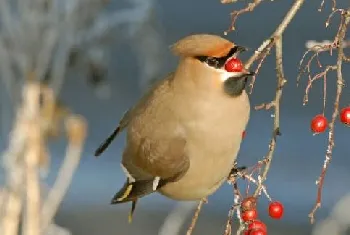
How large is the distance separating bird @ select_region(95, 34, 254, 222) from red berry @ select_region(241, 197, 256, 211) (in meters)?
0.16

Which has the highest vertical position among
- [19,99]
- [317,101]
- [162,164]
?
[162,164]

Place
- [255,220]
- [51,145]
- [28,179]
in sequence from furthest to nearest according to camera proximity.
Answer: [51,145] → [28,179] → [255,220]

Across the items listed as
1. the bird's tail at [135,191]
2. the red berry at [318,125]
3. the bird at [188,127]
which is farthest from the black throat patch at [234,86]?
the bird's tail at [135,191]

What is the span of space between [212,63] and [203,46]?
0.13 ft

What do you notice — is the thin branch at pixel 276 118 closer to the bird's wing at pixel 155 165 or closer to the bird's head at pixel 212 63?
the bird's head at pixel 212 63

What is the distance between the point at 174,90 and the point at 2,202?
173 centimetres

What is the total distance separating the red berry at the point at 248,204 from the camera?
127cm

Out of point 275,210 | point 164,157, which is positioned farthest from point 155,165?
point 275,210

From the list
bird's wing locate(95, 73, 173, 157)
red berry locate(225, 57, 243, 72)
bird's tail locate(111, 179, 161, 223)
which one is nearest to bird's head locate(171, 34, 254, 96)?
red berry locate(225, 57, 243, 72)

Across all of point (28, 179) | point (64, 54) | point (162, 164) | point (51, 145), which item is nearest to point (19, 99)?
point (64, 54)

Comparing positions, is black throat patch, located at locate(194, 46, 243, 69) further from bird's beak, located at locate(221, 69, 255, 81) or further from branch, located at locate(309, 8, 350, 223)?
branch, located at locate(309, 8, 350, 223)

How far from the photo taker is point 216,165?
4.80 ft

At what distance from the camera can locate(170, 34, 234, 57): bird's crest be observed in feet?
4.20

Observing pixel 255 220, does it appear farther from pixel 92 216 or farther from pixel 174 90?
pixel 92 216
